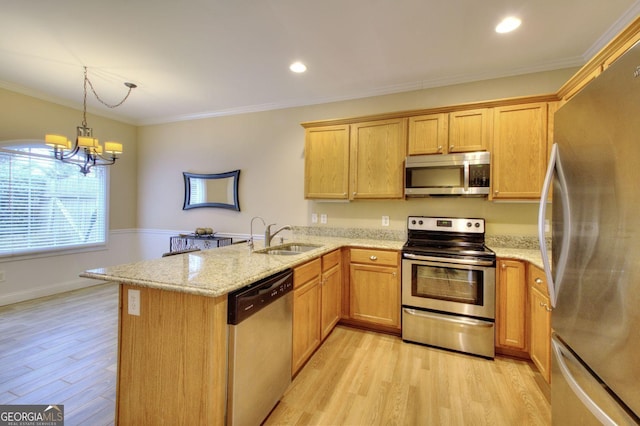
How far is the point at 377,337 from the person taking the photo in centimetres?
284

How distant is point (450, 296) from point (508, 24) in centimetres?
234

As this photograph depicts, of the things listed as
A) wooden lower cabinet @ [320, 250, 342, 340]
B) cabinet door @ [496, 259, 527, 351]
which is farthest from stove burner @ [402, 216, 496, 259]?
wooden lower cabinet @ [320, 250, 342, 340]

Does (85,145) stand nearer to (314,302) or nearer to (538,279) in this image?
(314,302)

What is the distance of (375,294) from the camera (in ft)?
9.42

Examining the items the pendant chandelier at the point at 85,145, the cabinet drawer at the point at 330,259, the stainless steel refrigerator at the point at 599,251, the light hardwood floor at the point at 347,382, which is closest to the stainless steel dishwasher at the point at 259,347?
the light hardwood floor at the point at 347,382

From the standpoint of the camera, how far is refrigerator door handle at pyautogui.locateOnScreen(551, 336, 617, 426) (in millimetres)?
917

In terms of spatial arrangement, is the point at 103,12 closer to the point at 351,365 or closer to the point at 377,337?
the point at 351,365

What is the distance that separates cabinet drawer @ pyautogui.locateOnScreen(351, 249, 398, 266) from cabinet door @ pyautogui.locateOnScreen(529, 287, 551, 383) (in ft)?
3.74

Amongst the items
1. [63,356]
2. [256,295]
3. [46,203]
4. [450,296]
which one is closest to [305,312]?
[256,295]

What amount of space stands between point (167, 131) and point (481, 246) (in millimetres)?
4975

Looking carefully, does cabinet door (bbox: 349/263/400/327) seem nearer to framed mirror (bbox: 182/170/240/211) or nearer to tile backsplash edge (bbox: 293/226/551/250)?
tile backsplash edge (bbox: 293/226/551/250)

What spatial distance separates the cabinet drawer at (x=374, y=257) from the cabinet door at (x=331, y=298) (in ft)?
0.67

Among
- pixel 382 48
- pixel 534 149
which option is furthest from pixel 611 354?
pixel 382 48

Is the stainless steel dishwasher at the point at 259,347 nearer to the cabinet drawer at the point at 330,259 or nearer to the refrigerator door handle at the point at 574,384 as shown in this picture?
the cabinet drawer at the point at 330,259
